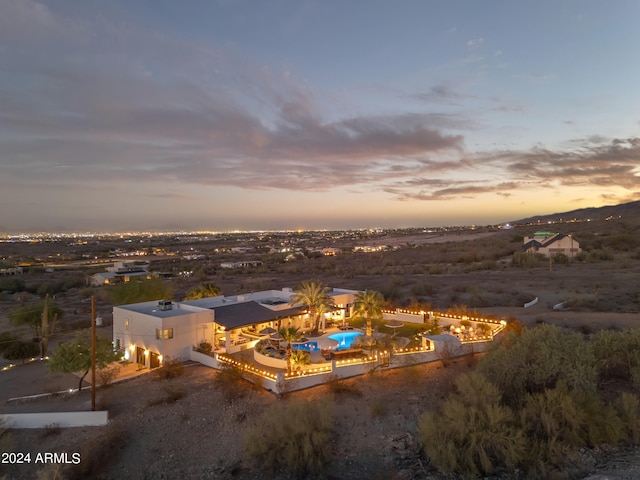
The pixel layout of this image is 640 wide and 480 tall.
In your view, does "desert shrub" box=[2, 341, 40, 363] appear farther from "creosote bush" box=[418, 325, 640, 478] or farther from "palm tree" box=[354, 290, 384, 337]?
"creosote bush" box=[418, 325, 640, 478]

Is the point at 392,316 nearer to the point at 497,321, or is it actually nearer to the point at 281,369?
the point at 497,321

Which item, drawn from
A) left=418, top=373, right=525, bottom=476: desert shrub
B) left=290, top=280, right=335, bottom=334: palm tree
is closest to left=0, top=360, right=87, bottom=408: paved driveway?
left=290, top=280, right=335, bottom=334: palm tree

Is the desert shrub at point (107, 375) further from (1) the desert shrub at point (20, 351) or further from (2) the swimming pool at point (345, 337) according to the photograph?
(2) the swimming pool at point (345, 337)

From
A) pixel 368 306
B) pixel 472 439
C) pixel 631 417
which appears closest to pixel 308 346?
pixel 368 306

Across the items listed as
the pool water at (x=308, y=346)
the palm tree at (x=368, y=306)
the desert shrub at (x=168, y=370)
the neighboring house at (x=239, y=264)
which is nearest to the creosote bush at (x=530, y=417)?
the pool water at (x=308, y=346)

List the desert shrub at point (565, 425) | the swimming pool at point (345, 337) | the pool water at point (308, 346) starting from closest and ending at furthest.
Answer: the desert shrub at point (565, 425) < the pool water at point (308, 346) < the swimming pool at point (345, 337)
